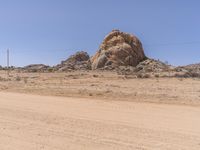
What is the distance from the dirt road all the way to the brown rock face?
55.2 metres

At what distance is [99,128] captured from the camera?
10203 millimetres

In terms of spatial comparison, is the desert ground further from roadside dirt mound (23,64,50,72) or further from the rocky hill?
roadside dirt mound (23,64,50,72)

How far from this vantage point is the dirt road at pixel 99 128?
8258 millimetres

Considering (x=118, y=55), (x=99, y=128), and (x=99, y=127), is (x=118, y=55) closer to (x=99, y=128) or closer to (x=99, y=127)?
(x=99, y=127)

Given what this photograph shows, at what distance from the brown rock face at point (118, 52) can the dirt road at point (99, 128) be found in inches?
2174

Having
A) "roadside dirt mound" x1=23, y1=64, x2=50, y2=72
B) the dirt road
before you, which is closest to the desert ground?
the dirt road

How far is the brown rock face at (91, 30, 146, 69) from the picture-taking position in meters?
71.4

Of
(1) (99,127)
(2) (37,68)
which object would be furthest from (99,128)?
(2) (37,68)

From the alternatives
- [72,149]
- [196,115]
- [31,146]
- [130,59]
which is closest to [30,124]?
[31,146]

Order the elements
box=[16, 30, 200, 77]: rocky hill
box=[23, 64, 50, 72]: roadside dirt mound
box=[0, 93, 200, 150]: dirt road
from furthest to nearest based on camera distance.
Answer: box=[23, 64, 50, 72]: roadside dirt mound
box=[16, 30, 200, 77]: rocky hill
box=[0, 93, 200, 150]: dirt road

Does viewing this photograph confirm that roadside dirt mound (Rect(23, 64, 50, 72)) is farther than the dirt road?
Yes

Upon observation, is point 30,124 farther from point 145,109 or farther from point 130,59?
point 130,59

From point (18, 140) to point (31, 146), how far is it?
799 millimetres

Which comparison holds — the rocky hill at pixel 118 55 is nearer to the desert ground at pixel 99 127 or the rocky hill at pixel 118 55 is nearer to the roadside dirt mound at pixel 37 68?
the roadside dirt mound at pixel 37 68
